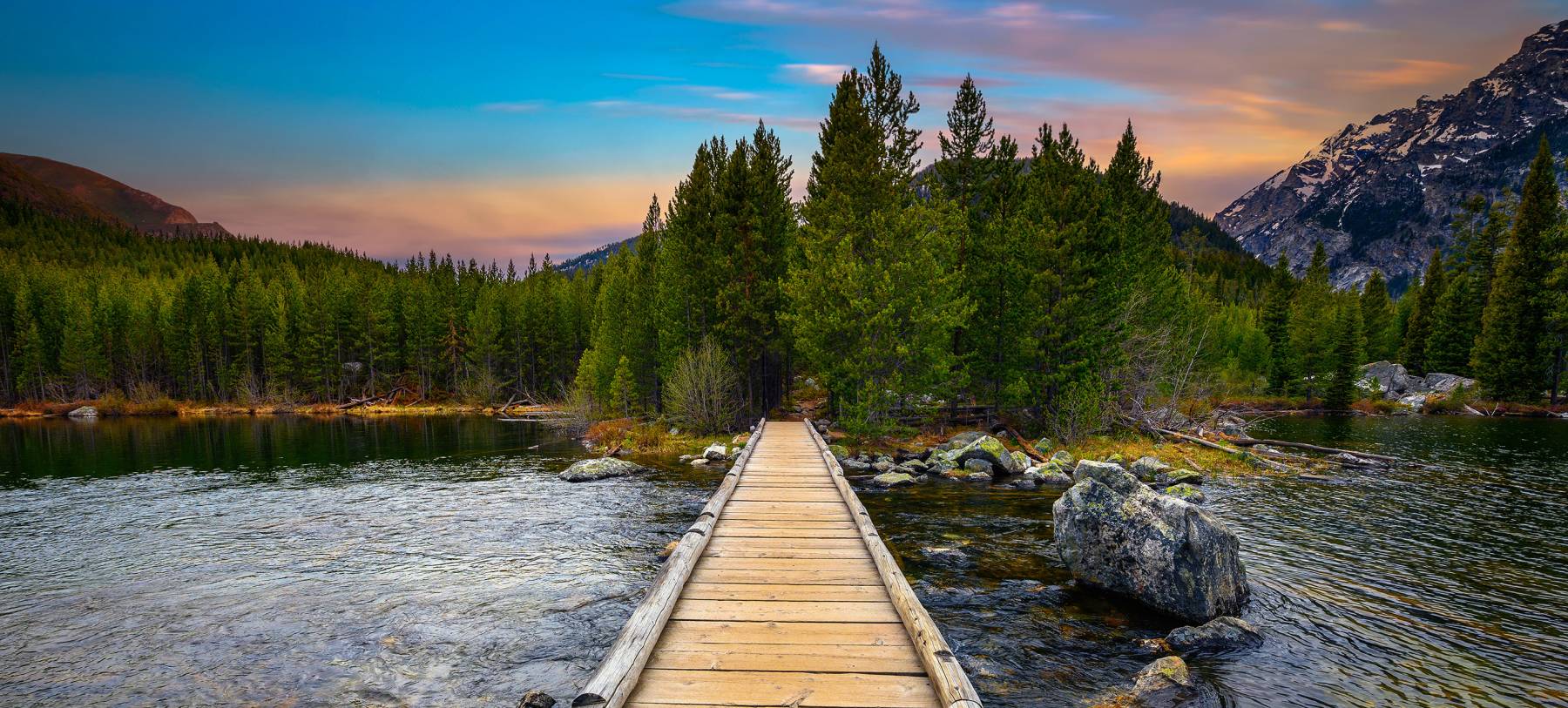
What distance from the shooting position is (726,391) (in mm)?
35406

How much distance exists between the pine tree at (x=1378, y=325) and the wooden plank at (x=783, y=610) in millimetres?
93809

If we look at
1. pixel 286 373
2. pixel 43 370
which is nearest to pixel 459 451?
pixel 286 373

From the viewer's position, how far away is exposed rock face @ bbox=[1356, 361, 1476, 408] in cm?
6034

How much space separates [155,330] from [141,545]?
86.9 metres

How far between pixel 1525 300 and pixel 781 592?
76.9m

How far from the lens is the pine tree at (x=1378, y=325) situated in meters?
77.4

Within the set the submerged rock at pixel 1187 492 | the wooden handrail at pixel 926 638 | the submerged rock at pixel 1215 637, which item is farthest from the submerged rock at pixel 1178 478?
the wooden handrail at pixel 926 638

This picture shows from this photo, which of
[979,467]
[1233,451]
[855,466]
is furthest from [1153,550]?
[1233,451]

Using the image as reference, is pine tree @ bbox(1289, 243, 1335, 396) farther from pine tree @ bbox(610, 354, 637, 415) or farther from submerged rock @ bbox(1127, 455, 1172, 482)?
pine tree @ bbox(610, 354, 637, 415)

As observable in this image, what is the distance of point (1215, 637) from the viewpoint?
391 inches

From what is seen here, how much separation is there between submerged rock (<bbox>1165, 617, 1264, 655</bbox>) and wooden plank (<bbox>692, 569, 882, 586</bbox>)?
5020 mm

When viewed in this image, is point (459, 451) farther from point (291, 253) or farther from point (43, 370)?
point (291, 253)

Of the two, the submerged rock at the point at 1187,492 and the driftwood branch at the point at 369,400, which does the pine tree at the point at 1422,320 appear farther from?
the driftwood branch at the point at 369,400

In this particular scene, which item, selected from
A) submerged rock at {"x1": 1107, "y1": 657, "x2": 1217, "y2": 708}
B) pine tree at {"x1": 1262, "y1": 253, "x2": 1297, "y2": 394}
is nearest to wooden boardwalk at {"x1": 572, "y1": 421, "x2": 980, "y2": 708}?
submerged rock at {"x1": 1107, "y1": 657, "x2": 1217, "y2": 708}
